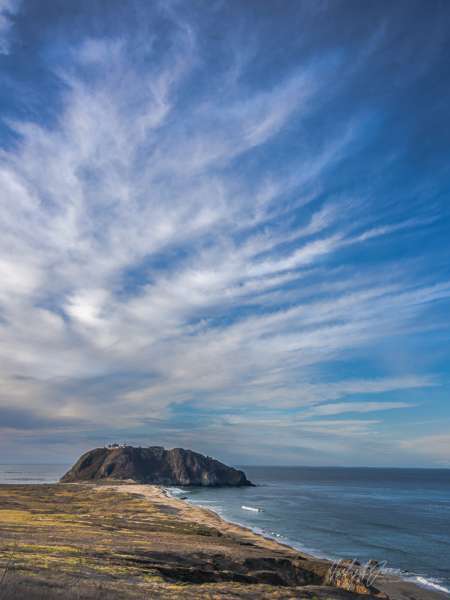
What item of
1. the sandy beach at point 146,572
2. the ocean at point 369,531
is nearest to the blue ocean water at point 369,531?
the ocean at point 369,531

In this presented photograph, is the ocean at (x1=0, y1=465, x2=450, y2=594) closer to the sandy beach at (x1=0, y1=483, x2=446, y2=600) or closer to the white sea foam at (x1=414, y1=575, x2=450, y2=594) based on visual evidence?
the white sea foam at (x1=414, y1=575, x2=450, y2=594)

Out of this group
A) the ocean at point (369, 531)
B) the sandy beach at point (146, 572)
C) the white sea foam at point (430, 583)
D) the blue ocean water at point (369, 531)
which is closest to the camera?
the sandy beach at point (146, 572)

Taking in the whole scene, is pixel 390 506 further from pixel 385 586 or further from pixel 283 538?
pixel 385 586

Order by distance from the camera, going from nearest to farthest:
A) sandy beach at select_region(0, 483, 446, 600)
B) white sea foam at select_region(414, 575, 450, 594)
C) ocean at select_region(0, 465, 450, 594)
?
sandy beach at select_region(0, 483, 446, 600)
white sea foam at select_region(414, 575, 450, 594)
ocean at select_region(0, 465, 450, 594)

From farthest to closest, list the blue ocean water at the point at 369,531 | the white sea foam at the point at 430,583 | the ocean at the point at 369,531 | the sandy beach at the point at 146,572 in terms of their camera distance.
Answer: the blue ocean water at the point at 369,531 → the ocean at the point at 369,531 → the white sea foam at the point at 430,583 → the sandy beach at the point at 146,572

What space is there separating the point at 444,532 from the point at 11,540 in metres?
83.8

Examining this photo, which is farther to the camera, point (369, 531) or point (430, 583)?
point (369, 531)

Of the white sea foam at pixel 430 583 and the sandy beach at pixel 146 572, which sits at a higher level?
the sandy beach at pixel 146 572

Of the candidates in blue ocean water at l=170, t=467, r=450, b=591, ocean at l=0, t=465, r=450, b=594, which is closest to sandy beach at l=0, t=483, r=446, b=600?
ocean at l=0, t=465, r=450, b=594

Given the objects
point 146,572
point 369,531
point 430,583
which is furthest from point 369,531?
point 146,572

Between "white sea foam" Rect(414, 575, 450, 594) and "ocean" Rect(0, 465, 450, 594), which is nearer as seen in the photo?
"white sea foam" Rect(414, 575, 450, 594)

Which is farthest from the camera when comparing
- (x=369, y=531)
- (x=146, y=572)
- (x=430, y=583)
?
(x=369, y=531)

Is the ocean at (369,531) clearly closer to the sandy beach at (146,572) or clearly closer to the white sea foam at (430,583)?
the white sea foam at (430,583)

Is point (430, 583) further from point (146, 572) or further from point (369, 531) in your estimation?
point (369, 531)
